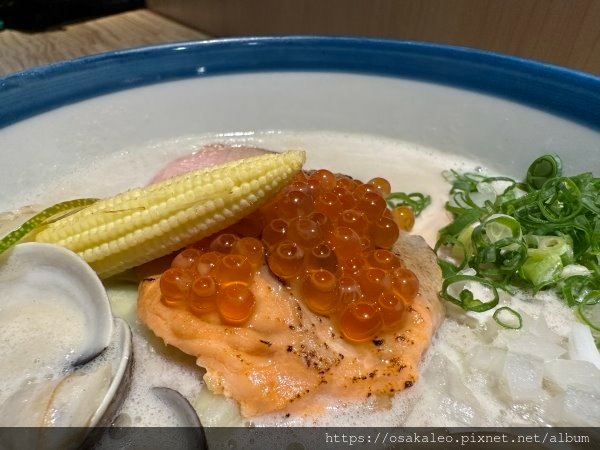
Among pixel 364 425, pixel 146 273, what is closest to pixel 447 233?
pixel 364 425

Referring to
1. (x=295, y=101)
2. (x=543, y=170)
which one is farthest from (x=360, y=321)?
(x=295, y=101)

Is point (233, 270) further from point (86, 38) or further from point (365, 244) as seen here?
point (86, 38)

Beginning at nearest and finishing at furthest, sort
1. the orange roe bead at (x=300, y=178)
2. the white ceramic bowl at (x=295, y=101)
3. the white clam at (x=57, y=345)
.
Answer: the white clam at (x=57, y=345)
the orange roe bead at (x=300, y=178)
the white ceramic bowl at (x=295, y=101)

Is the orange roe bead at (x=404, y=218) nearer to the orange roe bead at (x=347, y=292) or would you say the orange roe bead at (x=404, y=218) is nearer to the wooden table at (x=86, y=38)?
the orange roe bead at (x=347, y=292)

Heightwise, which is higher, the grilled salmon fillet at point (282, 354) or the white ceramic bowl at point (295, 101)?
the white ceramic bowl at point (295, 101)

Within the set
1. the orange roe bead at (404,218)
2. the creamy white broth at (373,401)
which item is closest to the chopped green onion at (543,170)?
the creamy white broth at (373,401)

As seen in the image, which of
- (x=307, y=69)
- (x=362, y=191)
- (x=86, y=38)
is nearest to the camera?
(x=362, y=191)
